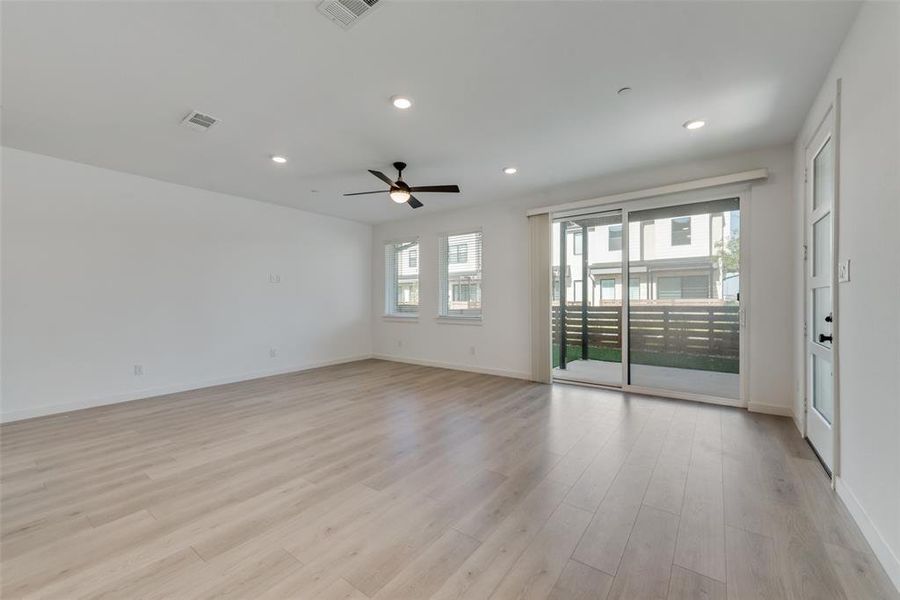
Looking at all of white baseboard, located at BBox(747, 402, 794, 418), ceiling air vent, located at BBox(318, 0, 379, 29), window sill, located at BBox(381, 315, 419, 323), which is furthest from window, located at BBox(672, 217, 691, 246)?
window sill, located at BBox(381, 315, 419, 323)

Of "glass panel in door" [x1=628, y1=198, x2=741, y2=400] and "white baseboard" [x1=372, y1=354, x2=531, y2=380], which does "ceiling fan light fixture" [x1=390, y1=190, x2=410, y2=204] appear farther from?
"white baseboard" [x1=372, y1=354, x2=531, y2=380]

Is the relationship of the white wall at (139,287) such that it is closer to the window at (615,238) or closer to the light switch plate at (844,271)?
the window at (615,238)

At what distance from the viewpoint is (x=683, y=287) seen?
4.13m

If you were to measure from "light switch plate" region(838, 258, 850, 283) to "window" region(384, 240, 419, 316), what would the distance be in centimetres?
540

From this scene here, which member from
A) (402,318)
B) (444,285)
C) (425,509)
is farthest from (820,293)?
(402,318)

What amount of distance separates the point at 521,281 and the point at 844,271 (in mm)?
3448

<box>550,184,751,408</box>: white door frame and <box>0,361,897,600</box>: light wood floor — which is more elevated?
<box>550,184,751,408</box>: white door frame

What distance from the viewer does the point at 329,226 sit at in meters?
6.47

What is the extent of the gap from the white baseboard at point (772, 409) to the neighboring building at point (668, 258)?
1128 millimetres

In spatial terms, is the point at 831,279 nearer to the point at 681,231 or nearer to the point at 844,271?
the point at 844,271

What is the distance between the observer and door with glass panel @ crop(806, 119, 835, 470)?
97.3 inches

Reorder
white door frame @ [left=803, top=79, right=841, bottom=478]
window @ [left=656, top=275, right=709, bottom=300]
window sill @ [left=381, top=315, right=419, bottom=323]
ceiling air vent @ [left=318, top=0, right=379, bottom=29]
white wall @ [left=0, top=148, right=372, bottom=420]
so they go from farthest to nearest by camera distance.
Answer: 1. window sill @ [left=381, top=315, right=419, bottom=323]
2. window @ [left=656, top=275, right=709, bottom=300]
3. white wall @ [left=0, top=148, right=372, bottom=420]
4. white door frame @ [left=803, top=79, right=841, bottom=478]
5. ceiling air vent @ [left=318, top=0, right=379, bottom=29]

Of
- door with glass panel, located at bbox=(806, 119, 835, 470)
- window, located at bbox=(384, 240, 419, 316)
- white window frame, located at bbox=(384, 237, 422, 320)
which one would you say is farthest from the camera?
white window frame, located at bbox=(384, 237, 422, 320)

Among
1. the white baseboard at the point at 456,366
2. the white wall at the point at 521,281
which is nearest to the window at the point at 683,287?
the white wall at the point at 521,281
